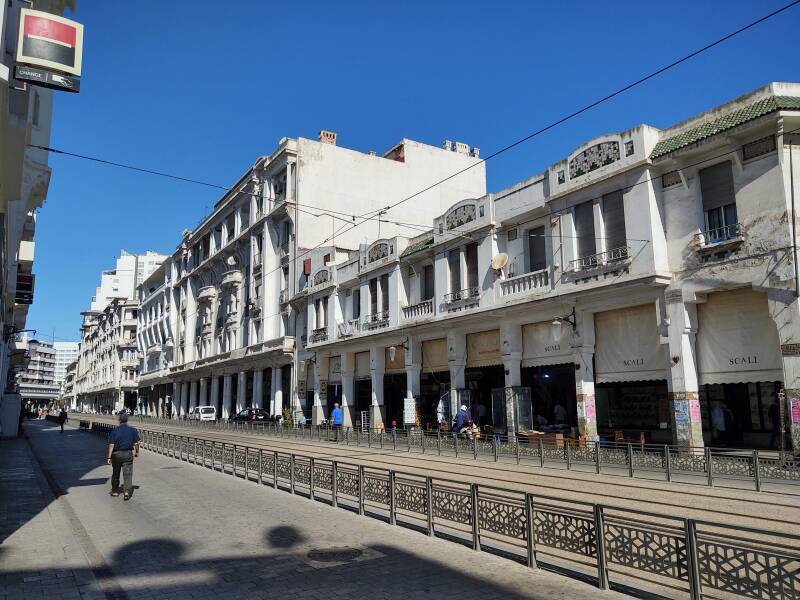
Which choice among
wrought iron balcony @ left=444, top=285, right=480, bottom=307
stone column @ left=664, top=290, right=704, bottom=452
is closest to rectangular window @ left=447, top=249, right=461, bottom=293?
wrought iron balcony @ left=444, top=285, right=480, bottom=307

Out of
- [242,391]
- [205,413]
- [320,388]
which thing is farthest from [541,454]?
[205,413]

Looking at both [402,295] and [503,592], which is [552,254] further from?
[503,592]

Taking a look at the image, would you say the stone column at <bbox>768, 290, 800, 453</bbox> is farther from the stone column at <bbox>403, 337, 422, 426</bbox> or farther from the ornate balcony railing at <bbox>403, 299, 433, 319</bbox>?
the stone column at <bbox>403, 337, 422, 426</bbox>

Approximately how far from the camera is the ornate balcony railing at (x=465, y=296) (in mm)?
23391

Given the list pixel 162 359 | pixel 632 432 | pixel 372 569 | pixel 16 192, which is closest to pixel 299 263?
pixel 632 432

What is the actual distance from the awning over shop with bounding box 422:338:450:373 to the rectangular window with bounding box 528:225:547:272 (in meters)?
6.24

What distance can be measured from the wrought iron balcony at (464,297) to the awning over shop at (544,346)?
92.4 inches

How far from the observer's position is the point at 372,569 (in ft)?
22.4

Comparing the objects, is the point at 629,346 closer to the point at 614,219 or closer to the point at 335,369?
the point at 614,219

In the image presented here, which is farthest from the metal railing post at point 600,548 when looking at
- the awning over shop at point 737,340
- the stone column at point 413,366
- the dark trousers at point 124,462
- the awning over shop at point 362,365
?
the awning over shop at point 362,365

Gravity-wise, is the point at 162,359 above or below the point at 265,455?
above

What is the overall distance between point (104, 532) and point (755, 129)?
54.1 ft

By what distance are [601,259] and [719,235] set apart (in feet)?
11.1

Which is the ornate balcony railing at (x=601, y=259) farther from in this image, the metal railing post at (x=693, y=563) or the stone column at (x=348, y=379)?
the stone column at (x=348, y=379)
